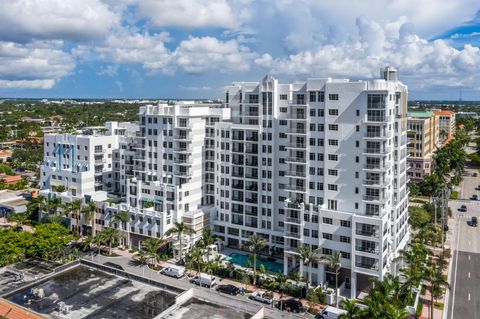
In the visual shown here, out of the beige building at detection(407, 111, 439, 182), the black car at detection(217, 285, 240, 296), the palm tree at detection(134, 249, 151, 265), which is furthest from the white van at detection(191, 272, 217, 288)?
the beige building at detection(407, 111, 439, 182)

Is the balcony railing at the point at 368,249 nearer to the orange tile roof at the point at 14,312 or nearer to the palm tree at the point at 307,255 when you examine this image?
the palm tree at the point at 307,255

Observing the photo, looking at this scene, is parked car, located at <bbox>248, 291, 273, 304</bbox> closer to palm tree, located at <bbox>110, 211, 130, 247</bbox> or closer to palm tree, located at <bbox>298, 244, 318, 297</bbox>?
palm tree, located at <bbox>298, 244, 318, 297</bbox>

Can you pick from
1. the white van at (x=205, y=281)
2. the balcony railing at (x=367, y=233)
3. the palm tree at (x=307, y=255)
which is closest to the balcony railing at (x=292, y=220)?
the palm tree at (x=307, y=255)

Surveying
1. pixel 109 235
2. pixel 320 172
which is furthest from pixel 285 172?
pixel 109 235

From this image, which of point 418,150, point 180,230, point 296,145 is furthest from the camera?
point 418,150

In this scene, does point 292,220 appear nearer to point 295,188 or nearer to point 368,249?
point 295,188
